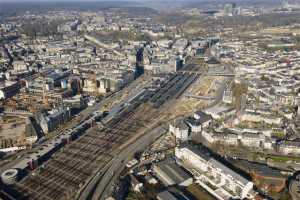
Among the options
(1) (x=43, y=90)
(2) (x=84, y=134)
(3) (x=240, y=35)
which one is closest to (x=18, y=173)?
(2) (x=84, y=134)

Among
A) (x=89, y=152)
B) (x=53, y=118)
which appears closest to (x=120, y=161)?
(x=89, y=152)

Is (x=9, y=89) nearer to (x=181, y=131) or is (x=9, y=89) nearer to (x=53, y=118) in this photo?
(x=53, y=118)

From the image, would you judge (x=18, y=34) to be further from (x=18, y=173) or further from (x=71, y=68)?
(x=18, y=173)

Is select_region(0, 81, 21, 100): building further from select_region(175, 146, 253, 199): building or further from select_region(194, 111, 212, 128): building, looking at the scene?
select_region(175, 146, 253, 199): building

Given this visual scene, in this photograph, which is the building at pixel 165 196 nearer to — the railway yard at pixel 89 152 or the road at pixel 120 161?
the road at pixel 120 161

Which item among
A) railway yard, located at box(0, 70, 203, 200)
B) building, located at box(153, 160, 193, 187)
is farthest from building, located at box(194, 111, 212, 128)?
building, located at box(153, 160, 193, 187)

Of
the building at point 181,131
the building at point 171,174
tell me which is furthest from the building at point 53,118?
the building at point 171,174

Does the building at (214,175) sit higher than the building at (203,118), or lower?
lower
